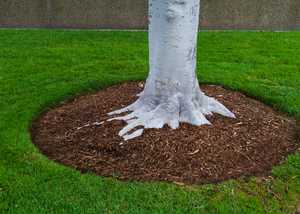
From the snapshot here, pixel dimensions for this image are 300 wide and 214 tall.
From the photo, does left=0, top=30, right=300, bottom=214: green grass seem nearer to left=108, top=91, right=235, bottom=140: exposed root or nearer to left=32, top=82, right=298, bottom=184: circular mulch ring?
left=32, top=82, right=298, bottom=184: circular mulch ring

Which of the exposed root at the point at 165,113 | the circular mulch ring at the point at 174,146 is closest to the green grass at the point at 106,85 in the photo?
the circular mulch ring at the point at 174,146

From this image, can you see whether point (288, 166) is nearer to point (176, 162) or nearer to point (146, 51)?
point (176, 162)

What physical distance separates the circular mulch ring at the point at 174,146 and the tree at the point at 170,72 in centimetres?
14

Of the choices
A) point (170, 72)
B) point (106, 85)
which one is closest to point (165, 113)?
point (170, 72)

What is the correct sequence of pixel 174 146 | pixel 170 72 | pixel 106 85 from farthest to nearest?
pixel 106 85 → pixel 170 72 → pixel 174 146

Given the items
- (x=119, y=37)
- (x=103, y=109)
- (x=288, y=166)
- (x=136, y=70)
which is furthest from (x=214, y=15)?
(x=288, y=166)

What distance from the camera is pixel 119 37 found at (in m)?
8.97

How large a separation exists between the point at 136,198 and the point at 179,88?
1.31 m

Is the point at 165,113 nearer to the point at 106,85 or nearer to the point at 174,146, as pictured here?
the point at 174,146

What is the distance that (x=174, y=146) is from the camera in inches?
166

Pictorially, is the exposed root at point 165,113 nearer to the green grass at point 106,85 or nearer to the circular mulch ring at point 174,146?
the circular mulch ring at point 174,146

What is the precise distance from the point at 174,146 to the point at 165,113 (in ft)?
1.44

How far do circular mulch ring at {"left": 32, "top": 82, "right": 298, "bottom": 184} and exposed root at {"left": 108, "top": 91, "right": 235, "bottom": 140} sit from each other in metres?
0.08

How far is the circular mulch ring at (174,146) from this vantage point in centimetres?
404
